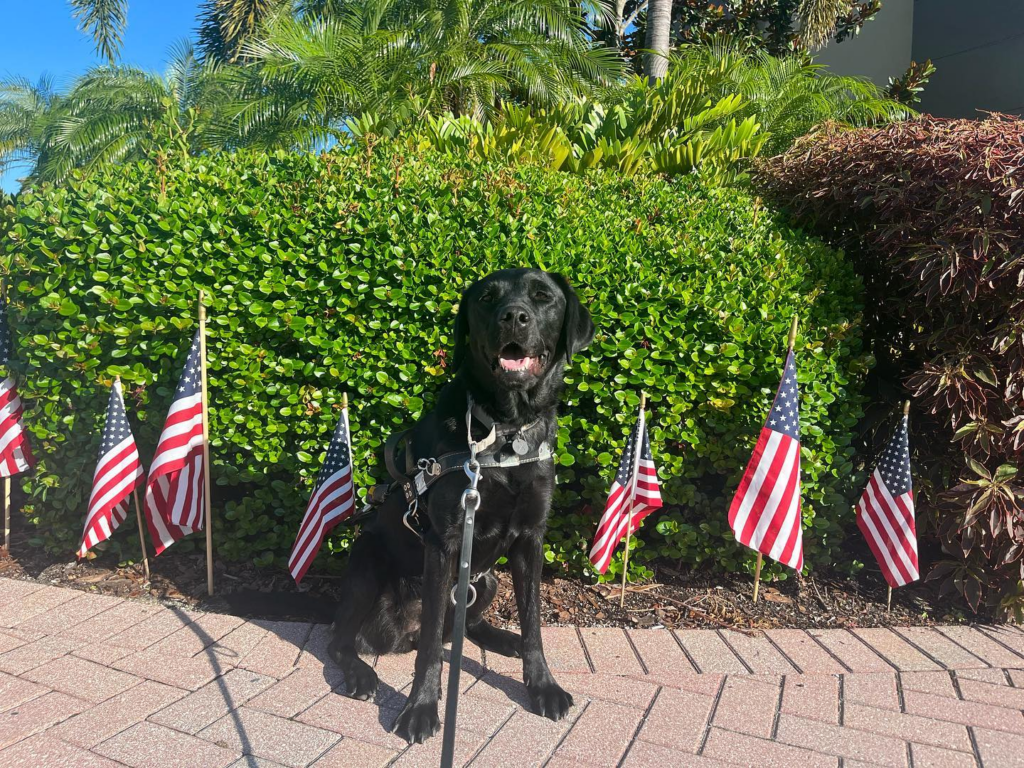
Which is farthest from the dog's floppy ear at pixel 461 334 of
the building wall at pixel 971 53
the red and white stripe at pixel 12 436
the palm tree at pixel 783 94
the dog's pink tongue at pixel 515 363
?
the building wall at pixel 971 53

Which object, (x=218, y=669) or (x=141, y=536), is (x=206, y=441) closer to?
(x=141, y=536)

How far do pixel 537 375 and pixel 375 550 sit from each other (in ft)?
3.56

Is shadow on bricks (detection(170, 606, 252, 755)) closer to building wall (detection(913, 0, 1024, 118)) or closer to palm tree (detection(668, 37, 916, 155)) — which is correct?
palm tree (detection(668, 37, 916, 155))

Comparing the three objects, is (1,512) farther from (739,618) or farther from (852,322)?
(852,322)

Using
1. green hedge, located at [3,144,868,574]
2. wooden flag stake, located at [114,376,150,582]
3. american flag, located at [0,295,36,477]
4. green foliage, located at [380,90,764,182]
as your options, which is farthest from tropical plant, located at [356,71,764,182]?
wooden flag stake, located at [114,376,150,582]

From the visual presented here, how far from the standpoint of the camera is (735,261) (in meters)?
3.57

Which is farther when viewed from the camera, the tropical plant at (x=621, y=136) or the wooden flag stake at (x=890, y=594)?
the tropical plant at (x=621, y=136)

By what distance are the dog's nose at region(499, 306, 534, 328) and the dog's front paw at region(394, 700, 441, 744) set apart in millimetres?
1396

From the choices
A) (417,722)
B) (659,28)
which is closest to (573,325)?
(417,722)

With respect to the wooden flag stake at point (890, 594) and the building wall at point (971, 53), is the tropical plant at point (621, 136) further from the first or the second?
the building wall at point (971, 53)

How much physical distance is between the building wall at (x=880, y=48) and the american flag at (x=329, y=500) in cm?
1578

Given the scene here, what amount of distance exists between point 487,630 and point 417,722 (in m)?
0.69

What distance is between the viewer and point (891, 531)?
3.32 meters

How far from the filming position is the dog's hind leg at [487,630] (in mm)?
2920
